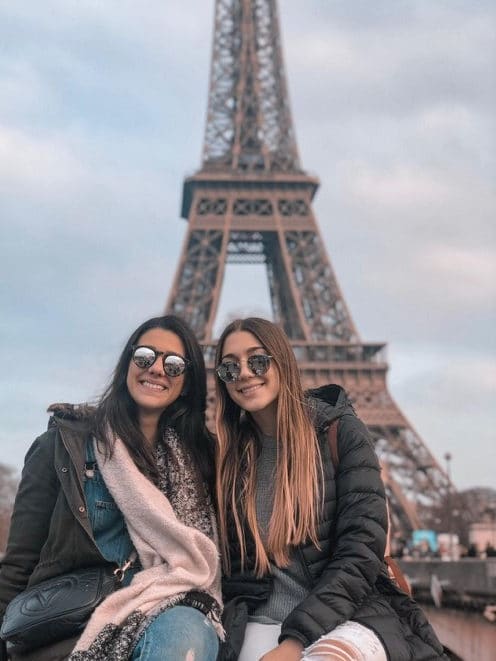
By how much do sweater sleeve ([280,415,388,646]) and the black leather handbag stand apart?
755 mm

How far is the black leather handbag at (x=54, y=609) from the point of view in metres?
3.82

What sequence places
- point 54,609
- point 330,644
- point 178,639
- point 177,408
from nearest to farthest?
point 178,639, point 330,644, point 54,609, point 177,408

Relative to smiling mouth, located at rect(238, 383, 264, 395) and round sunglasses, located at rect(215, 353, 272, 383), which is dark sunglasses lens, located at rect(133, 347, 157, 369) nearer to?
round sunglasses, located at rect(215, 353, 272, 383)

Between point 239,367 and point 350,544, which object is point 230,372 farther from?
point 350,544

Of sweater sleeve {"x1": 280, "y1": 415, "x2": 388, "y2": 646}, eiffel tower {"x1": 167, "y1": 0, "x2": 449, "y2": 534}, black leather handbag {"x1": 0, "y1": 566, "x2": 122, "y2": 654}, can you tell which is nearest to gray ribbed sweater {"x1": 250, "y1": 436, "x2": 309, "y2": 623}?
sweater sleeve {"x1": 280, "y1": 415, "x2": 388, "y2": 646}

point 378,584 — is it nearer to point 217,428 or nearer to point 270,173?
point 217,428

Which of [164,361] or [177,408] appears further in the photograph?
[177,408]

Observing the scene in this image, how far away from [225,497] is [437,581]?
387 inches

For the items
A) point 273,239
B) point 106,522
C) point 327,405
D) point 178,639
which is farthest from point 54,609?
point 273,239

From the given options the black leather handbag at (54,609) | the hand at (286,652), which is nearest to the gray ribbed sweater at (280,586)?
the hand at (286,652)

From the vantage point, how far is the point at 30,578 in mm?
4109

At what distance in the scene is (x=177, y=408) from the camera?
465cm

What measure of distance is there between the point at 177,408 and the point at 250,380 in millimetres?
466

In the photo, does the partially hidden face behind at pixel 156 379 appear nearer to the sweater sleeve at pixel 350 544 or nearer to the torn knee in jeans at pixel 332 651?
the sweater sleeve at pixel 350 544
